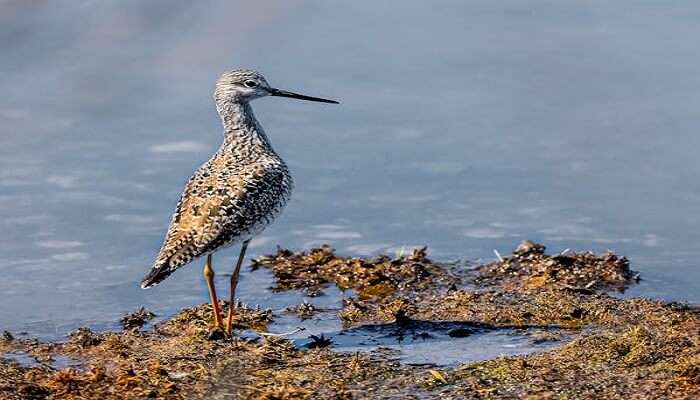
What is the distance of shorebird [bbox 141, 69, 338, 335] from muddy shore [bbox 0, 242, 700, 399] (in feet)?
1.56

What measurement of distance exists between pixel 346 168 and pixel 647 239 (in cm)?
266

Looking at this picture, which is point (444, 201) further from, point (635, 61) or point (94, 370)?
point (94, 370)

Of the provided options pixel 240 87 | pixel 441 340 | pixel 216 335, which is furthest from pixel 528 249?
pixel 216 335

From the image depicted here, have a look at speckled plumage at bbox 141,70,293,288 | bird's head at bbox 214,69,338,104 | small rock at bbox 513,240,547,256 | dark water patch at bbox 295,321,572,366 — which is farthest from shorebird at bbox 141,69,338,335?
small rock at bbox 513,240,547,256

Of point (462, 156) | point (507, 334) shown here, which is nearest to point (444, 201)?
point (462, 156)

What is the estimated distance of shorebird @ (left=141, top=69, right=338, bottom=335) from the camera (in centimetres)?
971

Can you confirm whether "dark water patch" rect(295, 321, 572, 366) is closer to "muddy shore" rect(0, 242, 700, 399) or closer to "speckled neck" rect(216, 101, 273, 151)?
"muddy shore" rect(0, 242, 700, 399)

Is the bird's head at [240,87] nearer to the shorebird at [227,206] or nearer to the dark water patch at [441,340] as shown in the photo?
the shorebird at [227,206]

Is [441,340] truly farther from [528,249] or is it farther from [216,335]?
[528,249]

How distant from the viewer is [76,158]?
42.7 feet

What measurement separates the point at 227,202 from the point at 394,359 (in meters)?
1.72

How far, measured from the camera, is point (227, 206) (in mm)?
9930

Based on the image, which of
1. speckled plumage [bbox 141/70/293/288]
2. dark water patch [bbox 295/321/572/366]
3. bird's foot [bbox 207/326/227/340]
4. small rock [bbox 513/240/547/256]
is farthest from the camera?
small rock [bbox 513/240/547/256]

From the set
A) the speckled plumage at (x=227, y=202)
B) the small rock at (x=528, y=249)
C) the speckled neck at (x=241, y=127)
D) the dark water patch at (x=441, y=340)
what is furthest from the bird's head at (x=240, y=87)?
the dark water patch at (x=441, y=340)
